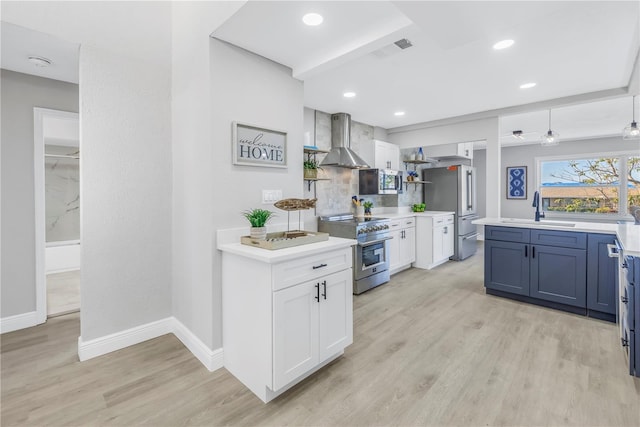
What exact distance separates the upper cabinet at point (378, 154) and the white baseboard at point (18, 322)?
455 cm

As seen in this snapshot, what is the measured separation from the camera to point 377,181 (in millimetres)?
4902

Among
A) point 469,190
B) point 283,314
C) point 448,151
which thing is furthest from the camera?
point 448,151

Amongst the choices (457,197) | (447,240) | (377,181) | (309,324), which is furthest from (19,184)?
(457,197)

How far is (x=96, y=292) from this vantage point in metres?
2.39

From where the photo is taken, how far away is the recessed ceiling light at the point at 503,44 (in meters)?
2.51

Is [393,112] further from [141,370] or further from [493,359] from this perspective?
[141,370]

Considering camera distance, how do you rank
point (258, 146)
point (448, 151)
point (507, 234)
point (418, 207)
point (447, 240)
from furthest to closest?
point (448, 151), point (418, 207), point (447, 240), point (507, 234), point (258, 146)

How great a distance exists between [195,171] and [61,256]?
13.5 ft

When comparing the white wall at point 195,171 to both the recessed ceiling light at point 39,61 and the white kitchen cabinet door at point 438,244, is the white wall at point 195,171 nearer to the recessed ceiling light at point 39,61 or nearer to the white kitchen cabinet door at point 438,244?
the recessed ceiling light at point 39,61

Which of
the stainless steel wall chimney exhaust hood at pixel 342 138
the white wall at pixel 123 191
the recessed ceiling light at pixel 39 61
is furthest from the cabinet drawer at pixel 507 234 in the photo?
the recessed ceiling light at pixel 39 61

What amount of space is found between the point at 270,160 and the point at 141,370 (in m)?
1.83

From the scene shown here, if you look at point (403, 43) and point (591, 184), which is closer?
point (403, 43)

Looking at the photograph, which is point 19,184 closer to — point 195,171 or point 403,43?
point 195,171

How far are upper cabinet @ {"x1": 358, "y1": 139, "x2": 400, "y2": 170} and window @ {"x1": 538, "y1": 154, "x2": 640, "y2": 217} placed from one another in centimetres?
425
